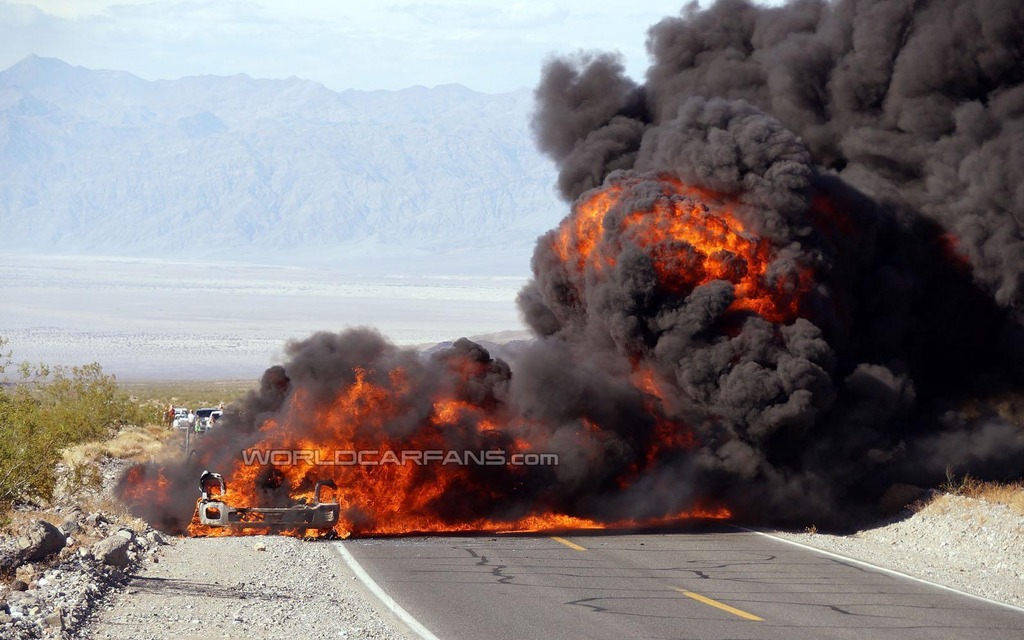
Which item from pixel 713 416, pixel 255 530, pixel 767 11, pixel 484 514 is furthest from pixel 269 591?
pixel 767 11

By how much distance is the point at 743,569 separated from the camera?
1602 cm

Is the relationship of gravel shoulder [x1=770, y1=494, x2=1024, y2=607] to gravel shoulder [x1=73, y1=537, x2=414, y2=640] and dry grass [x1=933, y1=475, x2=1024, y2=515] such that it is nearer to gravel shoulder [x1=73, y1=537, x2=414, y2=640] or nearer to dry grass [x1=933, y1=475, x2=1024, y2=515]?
dry grass [x1=933, y1=475, x2=1024, y2=515]

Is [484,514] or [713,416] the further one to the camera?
[713,416]

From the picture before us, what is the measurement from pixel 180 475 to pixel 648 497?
26.1ft

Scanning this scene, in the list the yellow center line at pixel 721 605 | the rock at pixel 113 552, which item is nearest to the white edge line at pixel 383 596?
the rock at pixel 113 552

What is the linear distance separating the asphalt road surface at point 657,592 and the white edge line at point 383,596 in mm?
104

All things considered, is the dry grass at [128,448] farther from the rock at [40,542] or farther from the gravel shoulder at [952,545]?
the gravel shoulder at [952,545]

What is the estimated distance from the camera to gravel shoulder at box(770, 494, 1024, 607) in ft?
51.2

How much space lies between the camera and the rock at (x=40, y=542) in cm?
1394

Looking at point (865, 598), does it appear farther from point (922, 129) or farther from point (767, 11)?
point (767, 11)

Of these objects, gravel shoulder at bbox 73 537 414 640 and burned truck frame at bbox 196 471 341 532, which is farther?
burned truck frame at bbox 196 471 341 532

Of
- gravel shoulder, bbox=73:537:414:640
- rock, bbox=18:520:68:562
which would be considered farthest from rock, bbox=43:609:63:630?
rock, bbox=18:520:68:562

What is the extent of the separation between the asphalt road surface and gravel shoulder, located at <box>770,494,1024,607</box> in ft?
2.25

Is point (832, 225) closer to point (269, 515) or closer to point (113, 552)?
point (269, 515)
